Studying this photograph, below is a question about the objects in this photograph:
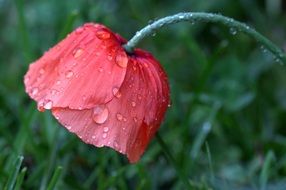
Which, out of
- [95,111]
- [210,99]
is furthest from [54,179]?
[210,99]

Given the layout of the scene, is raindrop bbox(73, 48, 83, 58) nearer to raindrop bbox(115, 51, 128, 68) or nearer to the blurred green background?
raindrop bbox(115, 51, 128, 68)

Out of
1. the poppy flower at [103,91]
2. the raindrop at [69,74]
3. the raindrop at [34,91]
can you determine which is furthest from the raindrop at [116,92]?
the raindrop at [34,91]

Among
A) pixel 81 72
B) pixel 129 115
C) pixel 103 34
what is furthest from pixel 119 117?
pixel 103 34

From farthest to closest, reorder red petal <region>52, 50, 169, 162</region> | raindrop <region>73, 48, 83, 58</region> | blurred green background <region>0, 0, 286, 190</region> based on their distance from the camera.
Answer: blurred green background <region>0, 0, 286, 190</region> < raindrop <region>73, 48, 83, 58</region> < red petal <region>52, 50, 169, 162</region>

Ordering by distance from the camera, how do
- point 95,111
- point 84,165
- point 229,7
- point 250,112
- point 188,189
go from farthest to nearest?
point 229,7
point 250,112
point 84,165
point 188,189
point 95,111

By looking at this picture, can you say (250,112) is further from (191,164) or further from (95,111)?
(95,111)

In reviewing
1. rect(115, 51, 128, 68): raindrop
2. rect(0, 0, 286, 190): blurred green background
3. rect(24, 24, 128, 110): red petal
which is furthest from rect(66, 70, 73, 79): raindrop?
rect(0, 0, 286, 190): blurred green background
